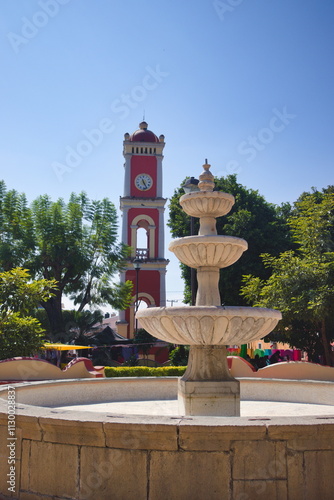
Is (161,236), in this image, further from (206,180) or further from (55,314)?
(206,180)

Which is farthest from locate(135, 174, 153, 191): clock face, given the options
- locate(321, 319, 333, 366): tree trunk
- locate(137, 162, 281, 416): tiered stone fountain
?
locate(137, 162, 281, 416): tiered stone fountain

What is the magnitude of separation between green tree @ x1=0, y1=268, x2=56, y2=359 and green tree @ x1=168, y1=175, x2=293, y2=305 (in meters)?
12.0

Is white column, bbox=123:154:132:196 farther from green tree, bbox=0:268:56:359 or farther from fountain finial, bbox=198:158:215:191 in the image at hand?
fountain finial, bbox=198:158:215:191

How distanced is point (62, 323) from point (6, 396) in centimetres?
1848

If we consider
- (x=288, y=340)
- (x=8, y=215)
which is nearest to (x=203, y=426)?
(x=288, y=340)

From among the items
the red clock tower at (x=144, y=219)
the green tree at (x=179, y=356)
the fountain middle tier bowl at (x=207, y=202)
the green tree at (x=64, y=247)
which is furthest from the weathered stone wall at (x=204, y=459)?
the red clock tower at (x=144, y=219)

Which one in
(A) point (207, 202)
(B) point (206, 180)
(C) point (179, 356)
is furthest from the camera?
(C) point (179, 356)

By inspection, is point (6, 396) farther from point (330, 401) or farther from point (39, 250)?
point (39, 250)

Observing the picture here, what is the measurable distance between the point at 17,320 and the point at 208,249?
9.32 metres

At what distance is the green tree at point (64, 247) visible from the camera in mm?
24375

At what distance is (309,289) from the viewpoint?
16859 mm

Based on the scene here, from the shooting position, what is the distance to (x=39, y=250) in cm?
2470

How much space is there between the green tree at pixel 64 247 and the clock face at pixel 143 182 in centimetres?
722

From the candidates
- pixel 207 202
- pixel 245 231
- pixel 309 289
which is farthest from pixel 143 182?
pixel 207 202
